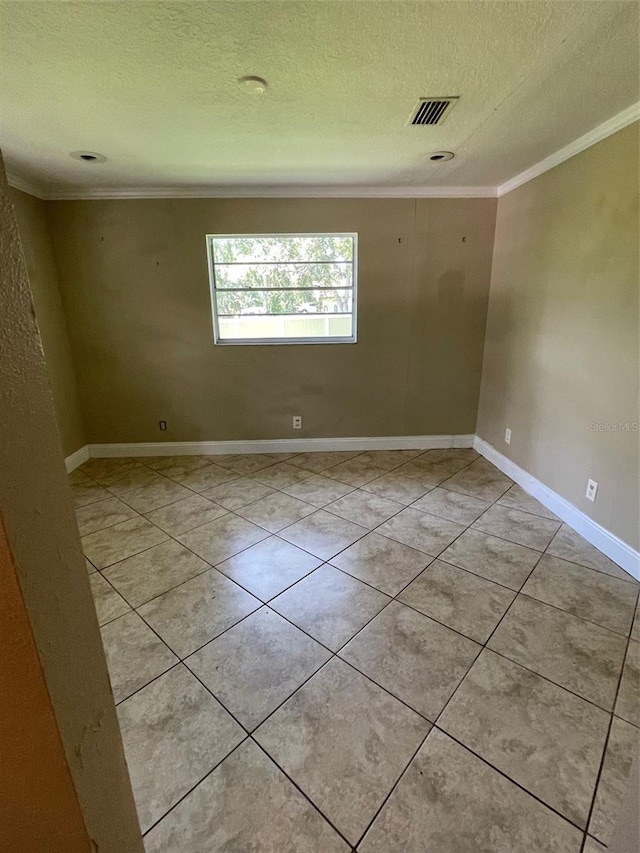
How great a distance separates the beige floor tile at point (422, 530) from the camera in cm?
233

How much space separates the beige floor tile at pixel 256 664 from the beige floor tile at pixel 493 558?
3.33ft

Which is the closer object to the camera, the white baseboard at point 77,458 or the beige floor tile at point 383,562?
the beige floor tile at point 383,562

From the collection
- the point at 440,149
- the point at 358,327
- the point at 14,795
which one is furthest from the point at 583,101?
the point at 14,795

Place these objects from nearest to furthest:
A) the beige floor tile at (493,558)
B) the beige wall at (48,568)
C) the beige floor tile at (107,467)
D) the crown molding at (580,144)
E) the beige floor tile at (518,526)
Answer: the beige wall at (48,568) < the crown molding at (580,144) < the beige floor tile at (493,558) < the beige floor tile at (518,526) < the beige floor tile at (107,467)

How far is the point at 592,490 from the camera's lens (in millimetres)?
2330

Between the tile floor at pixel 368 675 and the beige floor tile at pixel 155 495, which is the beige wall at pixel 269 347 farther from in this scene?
the tile floor at pixel 368 675

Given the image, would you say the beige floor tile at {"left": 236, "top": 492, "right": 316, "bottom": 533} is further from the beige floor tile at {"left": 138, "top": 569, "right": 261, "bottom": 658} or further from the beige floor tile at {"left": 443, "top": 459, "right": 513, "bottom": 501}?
the beige floor tile at {"left": 443, "top": 459, "right": 513, "bottom": 501}

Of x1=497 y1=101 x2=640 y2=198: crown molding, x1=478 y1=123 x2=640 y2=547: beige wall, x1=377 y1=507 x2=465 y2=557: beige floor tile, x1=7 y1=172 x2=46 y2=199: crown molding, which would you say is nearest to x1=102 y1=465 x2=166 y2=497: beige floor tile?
x1=377 y1=507 x2=465 y2=557: beige floor tile

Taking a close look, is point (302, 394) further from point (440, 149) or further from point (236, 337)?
point (440, 149)

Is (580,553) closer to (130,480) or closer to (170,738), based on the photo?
(170,738)

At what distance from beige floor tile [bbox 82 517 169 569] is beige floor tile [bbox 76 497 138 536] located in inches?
2.8

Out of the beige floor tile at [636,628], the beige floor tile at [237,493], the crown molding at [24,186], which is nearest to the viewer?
the beige floor tile at [636,628]

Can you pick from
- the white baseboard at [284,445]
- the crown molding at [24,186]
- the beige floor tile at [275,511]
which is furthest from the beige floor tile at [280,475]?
the crown molding at [24,186]

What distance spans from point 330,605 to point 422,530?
911mm
